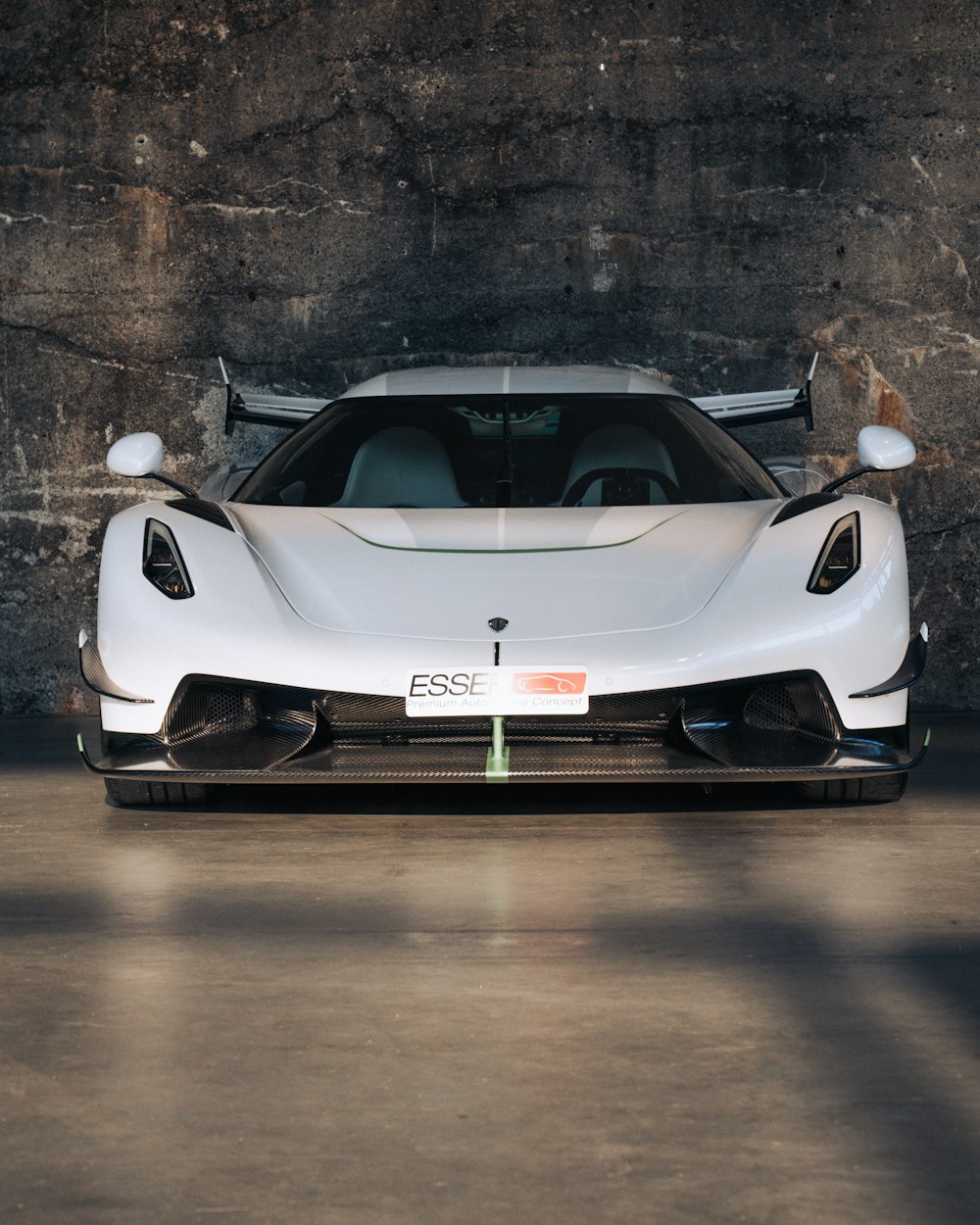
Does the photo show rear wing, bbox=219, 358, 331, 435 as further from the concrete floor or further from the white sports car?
the concrete floor

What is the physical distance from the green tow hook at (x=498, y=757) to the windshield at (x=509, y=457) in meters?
1.03

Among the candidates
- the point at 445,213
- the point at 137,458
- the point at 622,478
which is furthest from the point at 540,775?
the point at 445,213

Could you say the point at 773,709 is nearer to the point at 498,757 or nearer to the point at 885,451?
the point at 498,757

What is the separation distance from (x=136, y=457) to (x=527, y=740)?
150 cm

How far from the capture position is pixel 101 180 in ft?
23.4

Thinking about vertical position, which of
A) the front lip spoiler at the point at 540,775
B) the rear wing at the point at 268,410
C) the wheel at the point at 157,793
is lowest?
the wheel at the point at 157,793

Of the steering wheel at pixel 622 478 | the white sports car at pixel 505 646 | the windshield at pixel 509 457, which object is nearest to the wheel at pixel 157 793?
the white sports car at pixel 505 646

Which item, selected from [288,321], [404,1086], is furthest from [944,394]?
[404,1086]

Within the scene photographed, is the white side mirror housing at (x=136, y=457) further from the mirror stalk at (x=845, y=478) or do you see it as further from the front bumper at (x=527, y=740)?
the mirror stalk at (x=845, y=478)

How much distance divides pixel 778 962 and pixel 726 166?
4746 mm

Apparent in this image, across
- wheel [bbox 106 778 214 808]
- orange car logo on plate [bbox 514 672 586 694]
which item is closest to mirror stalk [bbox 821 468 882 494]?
orange car logo on plate [bbox 514 672 586 694]

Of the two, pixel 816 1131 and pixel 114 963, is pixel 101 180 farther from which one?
pixel 816 1131

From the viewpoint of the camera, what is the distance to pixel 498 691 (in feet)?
12.6

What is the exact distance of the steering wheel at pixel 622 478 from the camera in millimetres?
4812
